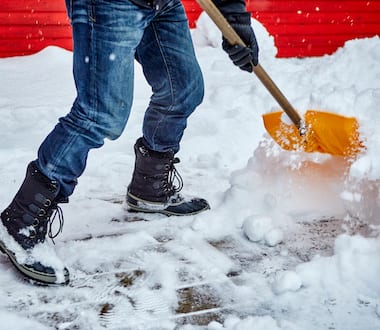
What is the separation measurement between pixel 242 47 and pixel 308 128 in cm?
53

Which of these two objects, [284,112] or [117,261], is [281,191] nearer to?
[284,112]

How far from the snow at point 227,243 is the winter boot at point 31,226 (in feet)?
0.29

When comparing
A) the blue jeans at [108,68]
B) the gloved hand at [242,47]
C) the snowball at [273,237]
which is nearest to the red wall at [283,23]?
the blue jeans at [108,68]

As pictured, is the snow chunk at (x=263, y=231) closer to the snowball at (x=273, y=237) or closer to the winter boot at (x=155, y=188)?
the snowball at (x=273, y=237)

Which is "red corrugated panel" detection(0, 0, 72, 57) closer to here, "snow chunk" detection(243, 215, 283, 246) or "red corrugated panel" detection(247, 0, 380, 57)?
"red corrugated panel" detection(247, 0, 380, 57)

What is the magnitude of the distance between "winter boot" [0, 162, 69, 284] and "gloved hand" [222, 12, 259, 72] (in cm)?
96

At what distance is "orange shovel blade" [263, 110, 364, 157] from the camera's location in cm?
260

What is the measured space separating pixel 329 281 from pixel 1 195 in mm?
1839

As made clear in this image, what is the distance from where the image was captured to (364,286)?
2.15 meters

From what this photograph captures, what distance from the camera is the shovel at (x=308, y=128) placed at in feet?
8.50

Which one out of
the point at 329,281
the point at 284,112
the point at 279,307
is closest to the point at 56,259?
the point at 279,307

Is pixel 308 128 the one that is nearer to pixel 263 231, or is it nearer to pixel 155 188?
pixel 263 231

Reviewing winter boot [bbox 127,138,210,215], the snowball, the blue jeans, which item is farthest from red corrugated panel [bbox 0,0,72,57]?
the snowball

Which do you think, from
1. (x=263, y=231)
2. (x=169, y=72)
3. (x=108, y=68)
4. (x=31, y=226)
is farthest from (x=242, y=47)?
(x=31, y=226)
